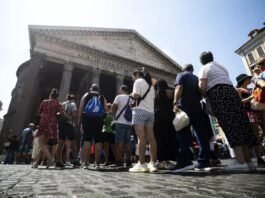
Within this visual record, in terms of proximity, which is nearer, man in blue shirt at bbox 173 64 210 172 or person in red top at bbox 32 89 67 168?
man in blue shirt at bbox 173 64 210 172

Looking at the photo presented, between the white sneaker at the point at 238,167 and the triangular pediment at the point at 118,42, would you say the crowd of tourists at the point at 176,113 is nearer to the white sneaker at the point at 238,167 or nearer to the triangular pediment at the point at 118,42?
the white sneaker at the point at 238,167

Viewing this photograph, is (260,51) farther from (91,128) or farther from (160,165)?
(91,128)

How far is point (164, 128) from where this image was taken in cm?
484

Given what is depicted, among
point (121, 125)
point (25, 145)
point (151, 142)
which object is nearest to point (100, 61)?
point (25, 145)

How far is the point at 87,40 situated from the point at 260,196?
20.1m

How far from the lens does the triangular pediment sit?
17823 mm

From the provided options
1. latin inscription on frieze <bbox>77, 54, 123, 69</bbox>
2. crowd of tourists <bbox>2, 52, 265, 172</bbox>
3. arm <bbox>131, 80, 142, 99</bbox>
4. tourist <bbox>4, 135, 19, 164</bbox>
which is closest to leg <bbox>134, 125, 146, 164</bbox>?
crowd of tourists <bbox>2, 52, 265, 172</bbox>

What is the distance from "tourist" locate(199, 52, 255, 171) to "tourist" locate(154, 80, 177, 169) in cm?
130

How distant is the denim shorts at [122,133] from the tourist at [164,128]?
2.70ft

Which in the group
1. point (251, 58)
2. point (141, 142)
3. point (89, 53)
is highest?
point (251, 58)

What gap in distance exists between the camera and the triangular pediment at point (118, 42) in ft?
58.5

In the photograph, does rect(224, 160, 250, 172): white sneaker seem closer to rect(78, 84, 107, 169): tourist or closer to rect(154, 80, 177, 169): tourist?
rect(154, 80, 177, 169): tourist

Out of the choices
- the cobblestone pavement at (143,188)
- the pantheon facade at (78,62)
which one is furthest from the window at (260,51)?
the cobblestone pavement at (143,188)

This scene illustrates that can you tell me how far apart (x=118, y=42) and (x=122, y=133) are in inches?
744
